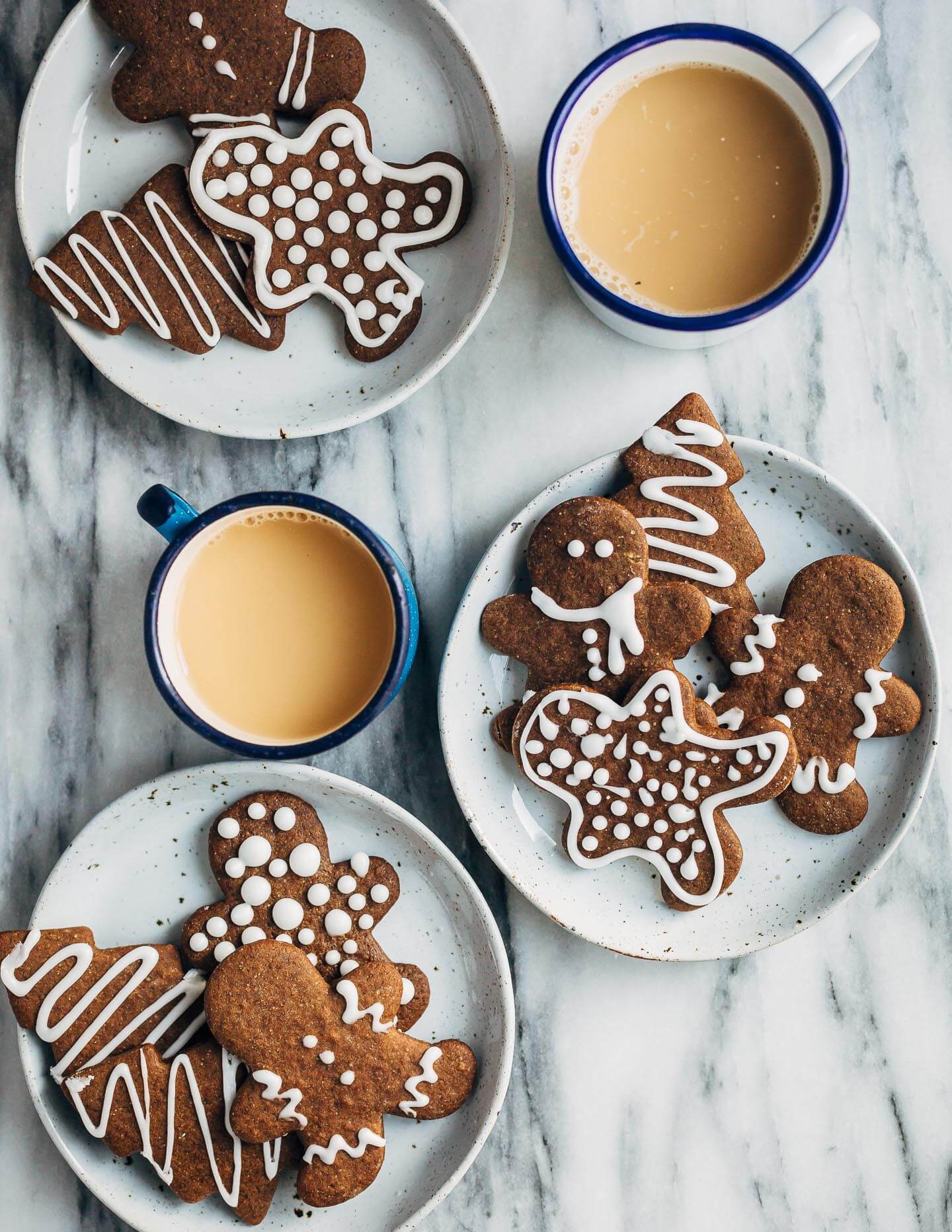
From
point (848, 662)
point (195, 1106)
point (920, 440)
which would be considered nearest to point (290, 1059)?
point (195, 1106)

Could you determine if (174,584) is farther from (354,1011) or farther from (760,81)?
(760,81)

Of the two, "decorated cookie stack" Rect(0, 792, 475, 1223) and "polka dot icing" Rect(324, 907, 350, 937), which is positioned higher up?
"polka dot icing" Rect(324, 907, 350, 937)

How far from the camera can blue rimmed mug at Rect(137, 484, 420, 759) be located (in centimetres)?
104

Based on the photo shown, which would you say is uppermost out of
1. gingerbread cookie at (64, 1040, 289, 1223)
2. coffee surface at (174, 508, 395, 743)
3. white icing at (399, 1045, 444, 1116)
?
coffee surface at (174, 508, 395, 743)

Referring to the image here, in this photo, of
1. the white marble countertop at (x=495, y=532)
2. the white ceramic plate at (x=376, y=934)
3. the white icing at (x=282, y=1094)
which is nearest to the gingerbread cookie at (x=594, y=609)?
the white marble countertop at (x=495, y=532)

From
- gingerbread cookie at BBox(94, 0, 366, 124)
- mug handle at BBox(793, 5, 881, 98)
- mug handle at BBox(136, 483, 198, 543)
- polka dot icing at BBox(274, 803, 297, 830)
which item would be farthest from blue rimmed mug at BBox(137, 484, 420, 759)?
mug handle at BBox(793, 5, 881, 98)

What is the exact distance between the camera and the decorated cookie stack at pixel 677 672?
1121 millimetres

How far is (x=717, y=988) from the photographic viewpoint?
1.25 meters

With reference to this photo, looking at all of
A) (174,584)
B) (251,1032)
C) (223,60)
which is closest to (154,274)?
(223,60)

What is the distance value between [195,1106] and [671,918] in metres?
0.55

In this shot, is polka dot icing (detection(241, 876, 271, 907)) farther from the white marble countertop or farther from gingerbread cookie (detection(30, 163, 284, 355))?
gingerbread cookie (detection(30, 163, 284, 355))

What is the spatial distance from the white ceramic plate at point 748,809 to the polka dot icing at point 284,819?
7.2 inches

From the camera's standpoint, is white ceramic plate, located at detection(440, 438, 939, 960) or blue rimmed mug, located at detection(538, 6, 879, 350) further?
white ceramic plate, located at detection(440, 438, 939, 960)

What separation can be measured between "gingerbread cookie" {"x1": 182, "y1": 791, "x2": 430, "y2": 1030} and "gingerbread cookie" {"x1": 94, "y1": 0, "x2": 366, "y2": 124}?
2.45 ft
